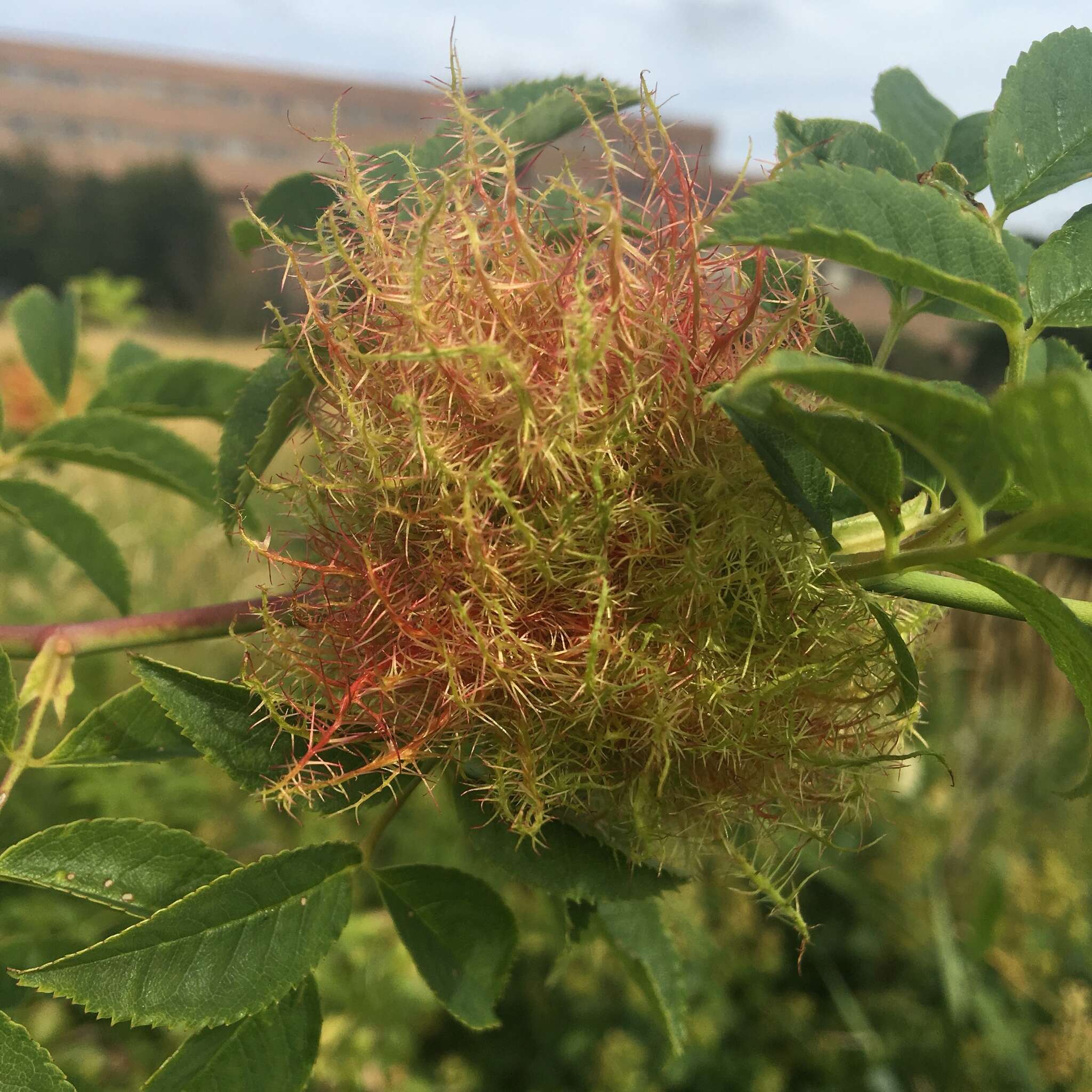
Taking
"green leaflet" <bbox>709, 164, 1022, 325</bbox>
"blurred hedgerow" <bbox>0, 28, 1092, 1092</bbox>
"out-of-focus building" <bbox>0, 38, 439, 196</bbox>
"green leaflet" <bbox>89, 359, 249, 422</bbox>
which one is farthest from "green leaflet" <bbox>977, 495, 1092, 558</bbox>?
"out-of-focus building" <bbox>0, 38, 439, 196</bbox>

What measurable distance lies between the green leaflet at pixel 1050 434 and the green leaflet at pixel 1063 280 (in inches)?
8.1

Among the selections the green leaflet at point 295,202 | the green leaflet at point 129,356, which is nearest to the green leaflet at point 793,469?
the green leaflet at point 295,202

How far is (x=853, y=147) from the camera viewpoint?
2.17ft

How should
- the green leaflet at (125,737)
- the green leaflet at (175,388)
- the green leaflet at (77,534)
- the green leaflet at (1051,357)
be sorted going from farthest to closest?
the green leaflet at (175,388) → the green leaflet at (77,534) → the green leaflet at (125,737) → the green leaflet at (1051,357)

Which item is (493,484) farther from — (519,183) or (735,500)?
(519,183)

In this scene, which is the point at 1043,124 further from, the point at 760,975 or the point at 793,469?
the point at 760,975

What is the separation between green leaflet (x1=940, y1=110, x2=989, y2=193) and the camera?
763 millimetres

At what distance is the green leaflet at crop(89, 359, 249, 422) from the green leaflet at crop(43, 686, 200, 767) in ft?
1.87

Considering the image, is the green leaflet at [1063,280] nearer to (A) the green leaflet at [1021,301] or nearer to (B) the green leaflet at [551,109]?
(A) the green leaflet at [1021,301]

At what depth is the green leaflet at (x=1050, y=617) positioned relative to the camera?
0.46 meters

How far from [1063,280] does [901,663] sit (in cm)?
27

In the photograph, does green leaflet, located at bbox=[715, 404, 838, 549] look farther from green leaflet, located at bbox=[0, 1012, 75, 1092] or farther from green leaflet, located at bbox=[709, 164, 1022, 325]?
green leaflet, located at bbox=[0, 1012, 75, 1092]

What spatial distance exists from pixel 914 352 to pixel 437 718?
203 cm

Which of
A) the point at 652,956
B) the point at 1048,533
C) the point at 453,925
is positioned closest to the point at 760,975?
the point at 652,956
